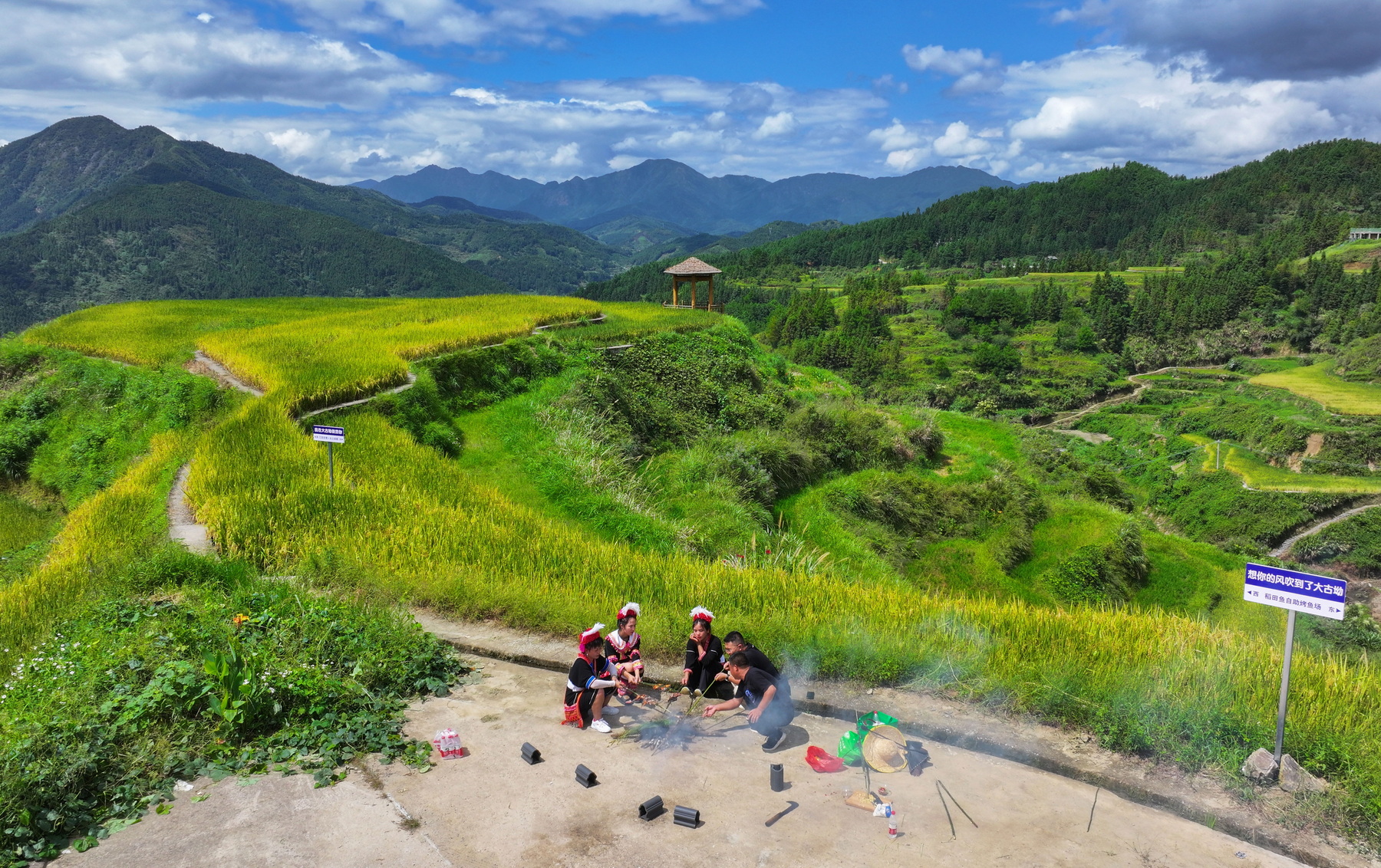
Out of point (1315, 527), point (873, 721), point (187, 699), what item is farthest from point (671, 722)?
point (1315, 527)

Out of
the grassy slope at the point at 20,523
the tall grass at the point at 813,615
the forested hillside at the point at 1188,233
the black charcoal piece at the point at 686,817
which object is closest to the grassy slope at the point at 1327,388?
the forested hillside at the point at 1188,233

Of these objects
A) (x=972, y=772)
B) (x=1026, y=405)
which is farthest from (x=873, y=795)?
(x=1026, y=405)

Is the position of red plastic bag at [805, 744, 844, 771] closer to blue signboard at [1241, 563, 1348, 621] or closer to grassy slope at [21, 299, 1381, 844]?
grassy slope at [21, 299, 1381, 844]

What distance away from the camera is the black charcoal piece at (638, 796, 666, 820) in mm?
4617

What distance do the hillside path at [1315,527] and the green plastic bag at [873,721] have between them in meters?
A: 76.5

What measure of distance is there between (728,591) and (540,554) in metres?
2.39

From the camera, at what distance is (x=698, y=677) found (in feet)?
20.4

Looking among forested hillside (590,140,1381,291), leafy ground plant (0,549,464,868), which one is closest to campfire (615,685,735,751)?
leafy ground plant (0,549,464,868)

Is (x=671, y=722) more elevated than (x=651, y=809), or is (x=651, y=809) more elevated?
(x=651, y=809)

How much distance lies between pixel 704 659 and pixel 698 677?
16 cm

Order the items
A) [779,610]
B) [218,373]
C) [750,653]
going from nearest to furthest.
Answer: [750,653]
[779,610]
[218,373]

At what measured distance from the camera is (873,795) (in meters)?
4.92

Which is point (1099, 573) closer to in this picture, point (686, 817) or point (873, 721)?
point (873, 721)

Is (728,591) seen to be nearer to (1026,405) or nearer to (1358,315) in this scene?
(1026,405)
